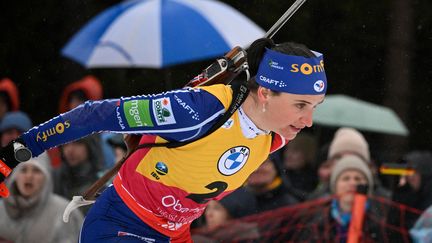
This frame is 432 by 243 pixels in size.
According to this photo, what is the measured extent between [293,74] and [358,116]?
15.8 ft

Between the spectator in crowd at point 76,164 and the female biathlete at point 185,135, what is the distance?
7.60 feet

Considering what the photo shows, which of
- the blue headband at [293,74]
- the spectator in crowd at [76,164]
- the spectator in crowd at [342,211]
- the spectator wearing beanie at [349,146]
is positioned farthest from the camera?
the spectator in crowd at [76,164]

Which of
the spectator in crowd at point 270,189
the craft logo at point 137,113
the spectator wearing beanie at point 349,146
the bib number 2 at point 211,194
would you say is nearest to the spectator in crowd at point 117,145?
the spectator in crowd at point 270,189

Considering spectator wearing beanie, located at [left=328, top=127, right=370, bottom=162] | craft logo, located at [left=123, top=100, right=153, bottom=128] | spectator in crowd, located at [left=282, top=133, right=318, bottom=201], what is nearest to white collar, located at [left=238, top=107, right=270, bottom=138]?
craft logo, located at [left=123, top=100, right=153, bottom=128]

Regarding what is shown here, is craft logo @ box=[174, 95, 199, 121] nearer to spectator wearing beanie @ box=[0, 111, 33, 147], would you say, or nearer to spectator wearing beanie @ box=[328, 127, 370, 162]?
spectator wearing beanie @ box=[328, 127, 370, 162]

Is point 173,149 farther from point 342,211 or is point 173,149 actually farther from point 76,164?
point 76,164

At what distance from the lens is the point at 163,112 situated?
4238 millimetres

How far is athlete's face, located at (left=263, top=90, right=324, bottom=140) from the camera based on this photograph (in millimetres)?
4348

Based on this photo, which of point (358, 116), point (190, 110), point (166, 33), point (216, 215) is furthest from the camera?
point (358, 116)

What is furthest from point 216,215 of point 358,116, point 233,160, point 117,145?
point 358,116

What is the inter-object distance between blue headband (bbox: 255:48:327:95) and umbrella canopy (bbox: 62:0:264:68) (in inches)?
124

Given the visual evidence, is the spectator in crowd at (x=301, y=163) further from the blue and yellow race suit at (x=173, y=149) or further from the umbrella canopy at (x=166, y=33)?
the blue and yellow race suit at (x=173, y=149)

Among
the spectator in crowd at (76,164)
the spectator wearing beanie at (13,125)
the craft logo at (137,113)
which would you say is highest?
the craft logo at (137,113)

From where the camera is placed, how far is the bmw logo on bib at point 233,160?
4.43 meters
